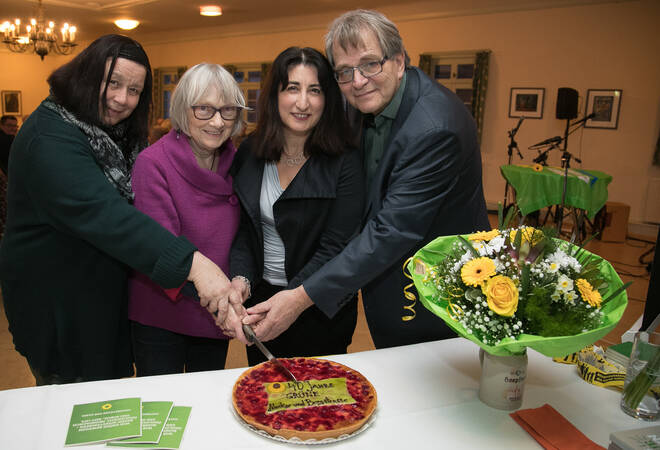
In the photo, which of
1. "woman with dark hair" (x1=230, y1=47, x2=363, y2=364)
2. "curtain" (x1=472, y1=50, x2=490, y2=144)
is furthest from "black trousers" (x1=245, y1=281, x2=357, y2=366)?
"curtain" (x1=472, y1=50, x2=490, y2=144)

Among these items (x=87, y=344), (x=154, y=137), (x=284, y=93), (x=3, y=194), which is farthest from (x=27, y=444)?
(x=154, y=137)

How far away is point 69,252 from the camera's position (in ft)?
4.98

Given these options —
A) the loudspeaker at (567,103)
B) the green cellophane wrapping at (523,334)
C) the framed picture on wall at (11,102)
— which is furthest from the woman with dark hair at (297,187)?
the framed picture on wall at (11,102)

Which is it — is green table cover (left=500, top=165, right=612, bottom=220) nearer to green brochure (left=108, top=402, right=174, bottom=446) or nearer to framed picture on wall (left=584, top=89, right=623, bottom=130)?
framed picture on wall (left=584, top=89, right=623, bottom=130)

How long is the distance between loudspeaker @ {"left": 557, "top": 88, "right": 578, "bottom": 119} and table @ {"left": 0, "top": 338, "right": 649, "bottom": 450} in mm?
6808

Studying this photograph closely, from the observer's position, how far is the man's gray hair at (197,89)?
1639mm

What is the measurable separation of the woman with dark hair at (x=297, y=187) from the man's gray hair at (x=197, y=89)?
0.46ft

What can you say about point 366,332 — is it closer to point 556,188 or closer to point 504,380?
point 504,380

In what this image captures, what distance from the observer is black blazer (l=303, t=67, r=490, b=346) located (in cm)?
151

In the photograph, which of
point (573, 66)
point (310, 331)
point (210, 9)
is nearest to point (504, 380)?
point (310, 331)

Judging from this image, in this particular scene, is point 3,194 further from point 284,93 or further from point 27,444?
point 27,444

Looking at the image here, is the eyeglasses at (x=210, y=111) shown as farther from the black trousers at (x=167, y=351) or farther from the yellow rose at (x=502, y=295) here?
the yellow rose at (x=502, y=295)

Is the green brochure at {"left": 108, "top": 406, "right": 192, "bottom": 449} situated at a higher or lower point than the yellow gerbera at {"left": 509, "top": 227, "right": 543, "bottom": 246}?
lower

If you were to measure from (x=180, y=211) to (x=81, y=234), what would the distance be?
0.32 m
